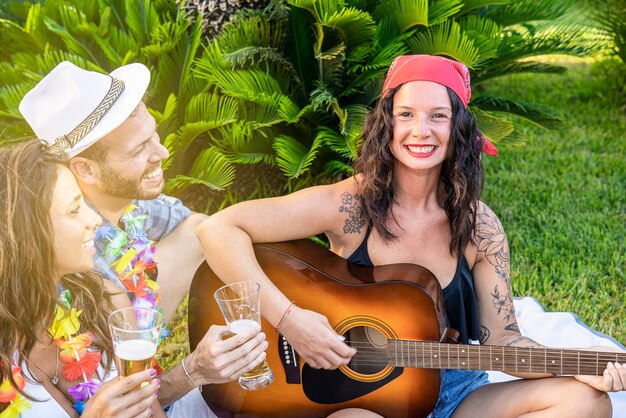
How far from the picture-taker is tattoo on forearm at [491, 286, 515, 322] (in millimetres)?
3191

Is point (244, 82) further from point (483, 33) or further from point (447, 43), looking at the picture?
point (483, 33)

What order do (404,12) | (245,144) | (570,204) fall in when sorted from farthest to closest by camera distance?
(570,204) → (245,144) → (404,12)

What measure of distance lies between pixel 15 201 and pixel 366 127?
1599 millimetres

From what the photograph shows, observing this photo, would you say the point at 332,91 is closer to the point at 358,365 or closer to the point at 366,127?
the point at 366,127

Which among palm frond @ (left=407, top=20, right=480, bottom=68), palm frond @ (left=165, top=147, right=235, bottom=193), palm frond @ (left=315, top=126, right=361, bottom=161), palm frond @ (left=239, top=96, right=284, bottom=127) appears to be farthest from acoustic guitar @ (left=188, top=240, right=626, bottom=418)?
palm frond @ (left=407, top=20, right=480, bottom=68)

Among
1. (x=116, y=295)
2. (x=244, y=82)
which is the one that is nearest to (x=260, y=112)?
(x=244, y=82)

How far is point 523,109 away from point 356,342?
3284mm

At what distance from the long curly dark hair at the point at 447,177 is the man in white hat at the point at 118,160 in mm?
853

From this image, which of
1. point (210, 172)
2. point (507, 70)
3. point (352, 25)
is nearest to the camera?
point (352, 25)

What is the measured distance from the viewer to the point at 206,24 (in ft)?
17.5

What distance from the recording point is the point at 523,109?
18.9ft

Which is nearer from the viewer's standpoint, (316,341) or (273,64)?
(316,341)

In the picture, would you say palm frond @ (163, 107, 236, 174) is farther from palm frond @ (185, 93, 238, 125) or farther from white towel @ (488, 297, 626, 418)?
white towel @ (488, 297, 626, 418)

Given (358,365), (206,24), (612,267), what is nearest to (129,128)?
(358,365)
